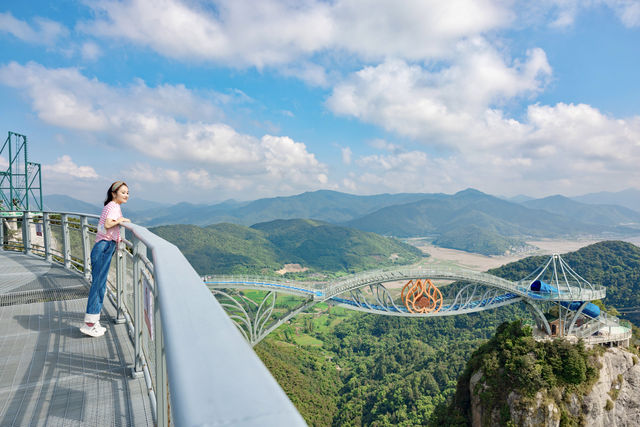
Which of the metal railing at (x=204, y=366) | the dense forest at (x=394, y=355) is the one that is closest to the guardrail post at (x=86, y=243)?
the metal railing at (x=204, y=366)

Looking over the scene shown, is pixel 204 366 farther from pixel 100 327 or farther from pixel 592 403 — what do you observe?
pixel 592 403

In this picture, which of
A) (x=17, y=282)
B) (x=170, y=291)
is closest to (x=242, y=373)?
(x=170, y=291)

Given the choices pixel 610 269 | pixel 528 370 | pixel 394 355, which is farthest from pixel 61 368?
pixel 610 269

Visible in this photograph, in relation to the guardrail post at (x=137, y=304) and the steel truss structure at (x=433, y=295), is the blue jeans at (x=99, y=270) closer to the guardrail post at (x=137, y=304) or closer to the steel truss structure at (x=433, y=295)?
the guardrail post at (x=137, y=304)

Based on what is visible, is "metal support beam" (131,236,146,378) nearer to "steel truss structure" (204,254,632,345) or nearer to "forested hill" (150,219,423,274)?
"steel truss structure" (204,254,632,345)

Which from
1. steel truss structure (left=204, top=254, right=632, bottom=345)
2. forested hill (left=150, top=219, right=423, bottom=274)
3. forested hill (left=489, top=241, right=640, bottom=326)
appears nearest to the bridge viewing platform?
steel truss structure (left=204, top=254, right=632, bottom=345)
